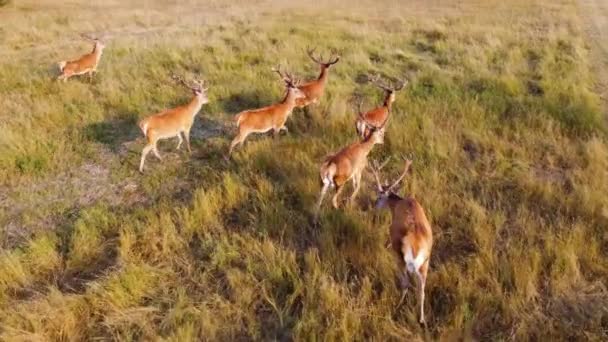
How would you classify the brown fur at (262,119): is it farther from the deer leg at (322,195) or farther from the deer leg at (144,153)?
the deer leg at (322,195)

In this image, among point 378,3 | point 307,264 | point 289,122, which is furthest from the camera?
point 378,3

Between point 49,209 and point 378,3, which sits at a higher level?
point 378,3

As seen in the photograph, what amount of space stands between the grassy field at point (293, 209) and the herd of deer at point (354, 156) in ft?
0.95

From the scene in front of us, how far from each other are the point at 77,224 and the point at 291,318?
9.57 ft

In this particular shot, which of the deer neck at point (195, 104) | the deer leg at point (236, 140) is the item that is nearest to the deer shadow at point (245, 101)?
the deer neck at point (195, 104)

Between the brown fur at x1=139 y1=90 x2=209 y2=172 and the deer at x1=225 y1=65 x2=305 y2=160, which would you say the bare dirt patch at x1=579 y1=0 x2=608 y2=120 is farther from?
the brown fur at x1=139 y1=90 x2=209 y2=172

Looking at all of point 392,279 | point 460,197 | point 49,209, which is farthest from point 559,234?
point 49,209

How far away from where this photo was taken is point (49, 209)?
655 centimetres

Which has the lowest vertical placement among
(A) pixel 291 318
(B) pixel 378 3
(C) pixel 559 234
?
(A) pixel 291 318

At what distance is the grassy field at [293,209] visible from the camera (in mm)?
4531

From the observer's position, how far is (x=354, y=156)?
6.29 m

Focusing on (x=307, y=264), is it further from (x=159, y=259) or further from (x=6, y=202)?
(x=6, y=202)

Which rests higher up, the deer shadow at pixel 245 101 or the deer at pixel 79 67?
the deer at pixel 79 67

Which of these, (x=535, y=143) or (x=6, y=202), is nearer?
(x=6, y=202)
